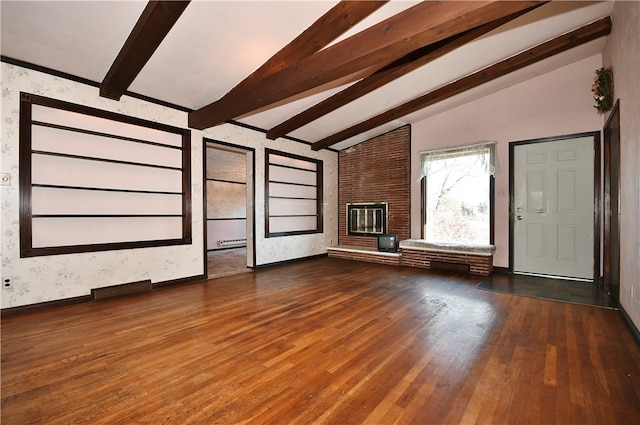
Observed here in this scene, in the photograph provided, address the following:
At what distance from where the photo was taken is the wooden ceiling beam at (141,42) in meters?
2.46

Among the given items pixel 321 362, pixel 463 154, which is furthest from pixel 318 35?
pixel 463 154

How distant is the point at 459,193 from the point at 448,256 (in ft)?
4.32

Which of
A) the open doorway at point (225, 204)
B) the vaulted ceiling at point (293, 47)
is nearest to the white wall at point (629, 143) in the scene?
the vaulted ceiling at point (293, 47)

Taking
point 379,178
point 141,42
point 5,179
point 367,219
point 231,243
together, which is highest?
point 141,42

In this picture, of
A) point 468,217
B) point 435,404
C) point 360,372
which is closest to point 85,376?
point 360,372

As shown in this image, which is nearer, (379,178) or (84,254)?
(84,254)

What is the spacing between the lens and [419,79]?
451 cm

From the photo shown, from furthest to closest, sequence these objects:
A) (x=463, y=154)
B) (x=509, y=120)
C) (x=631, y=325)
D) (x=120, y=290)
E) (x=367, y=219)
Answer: (x=367, y=219)
(x=463, y=154)
(x=509, y=120)
(x=120, y=290)
(x=631, y=325)

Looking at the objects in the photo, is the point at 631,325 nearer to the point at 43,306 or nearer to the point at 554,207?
the point at 554,207

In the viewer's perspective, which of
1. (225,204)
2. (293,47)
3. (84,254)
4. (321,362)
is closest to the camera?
(321,362)

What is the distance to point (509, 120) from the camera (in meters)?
5.24

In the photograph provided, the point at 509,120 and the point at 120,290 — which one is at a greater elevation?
the point at 509,120

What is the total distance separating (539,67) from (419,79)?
6.52 ft

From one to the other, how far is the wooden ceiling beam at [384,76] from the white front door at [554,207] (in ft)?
8.22
